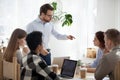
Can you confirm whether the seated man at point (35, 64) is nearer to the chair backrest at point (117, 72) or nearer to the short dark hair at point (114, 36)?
the chair backrest at point (117, 72)

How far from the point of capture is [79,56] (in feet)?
20.0

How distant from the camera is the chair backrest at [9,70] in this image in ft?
8.19

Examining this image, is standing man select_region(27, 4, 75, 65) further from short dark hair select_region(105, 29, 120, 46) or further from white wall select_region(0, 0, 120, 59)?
white wall select_region(0, 0, 120, 59)

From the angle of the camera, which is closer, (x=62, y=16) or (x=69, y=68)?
(x=69, y=68)

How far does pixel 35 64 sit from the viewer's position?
2.44 meters

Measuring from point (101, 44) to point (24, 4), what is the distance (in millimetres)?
2733

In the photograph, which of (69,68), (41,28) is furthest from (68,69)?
(41,28)

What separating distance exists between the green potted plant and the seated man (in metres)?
3.24

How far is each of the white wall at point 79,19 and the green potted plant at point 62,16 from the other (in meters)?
0.13

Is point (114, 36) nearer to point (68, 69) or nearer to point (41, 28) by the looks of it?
point (68, 69)

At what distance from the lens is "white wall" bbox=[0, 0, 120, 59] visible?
570 cm

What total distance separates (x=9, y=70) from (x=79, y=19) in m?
3.68

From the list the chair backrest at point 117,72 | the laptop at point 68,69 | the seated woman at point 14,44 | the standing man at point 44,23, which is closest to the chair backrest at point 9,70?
the seated woman at point 14,44

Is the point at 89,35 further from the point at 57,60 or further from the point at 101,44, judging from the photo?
the point at 101,44
